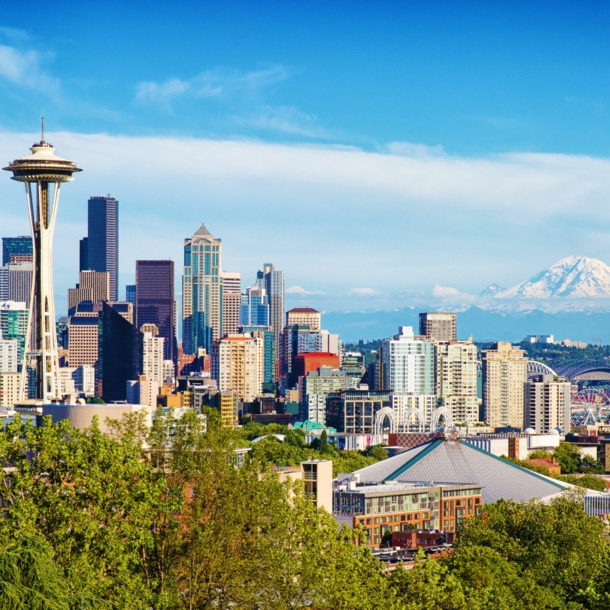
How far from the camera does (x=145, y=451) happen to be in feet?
130

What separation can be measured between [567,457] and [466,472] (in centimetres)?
5361

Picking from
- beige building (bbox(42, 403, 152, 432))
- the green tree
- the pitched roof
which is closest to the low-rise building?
the pitched roof

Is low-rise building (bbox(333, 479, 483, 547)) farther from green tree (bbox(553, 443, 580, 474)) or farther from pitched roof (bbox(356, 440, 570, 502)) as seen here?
green tree (bbox(553, 443, 580, 474))

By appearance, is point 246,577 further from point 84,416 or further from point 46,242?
point 46,242

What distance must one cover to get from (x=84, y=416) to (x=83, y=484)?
78.2 ft

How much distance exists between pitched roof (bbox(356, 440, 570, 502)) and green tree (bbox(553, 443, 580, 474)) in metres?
43.5

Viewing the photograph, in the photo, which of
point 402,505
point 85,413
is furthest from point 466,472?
point 85,413

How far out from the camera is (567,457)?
16088 centimetres

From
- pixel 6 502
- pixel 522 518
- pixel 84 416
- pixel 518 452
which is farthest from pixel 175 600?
pixel 518 452

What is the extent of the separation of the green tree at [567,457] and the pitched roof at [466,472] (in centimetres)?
4352

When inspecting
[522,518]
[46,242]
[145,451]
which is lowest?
[522,518]

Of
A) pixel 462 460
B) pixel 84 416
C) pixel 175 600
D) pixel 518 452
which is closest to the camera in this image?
pixel 175 600

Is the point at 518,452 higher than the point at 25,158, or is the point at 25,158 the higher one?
the point at 25,158

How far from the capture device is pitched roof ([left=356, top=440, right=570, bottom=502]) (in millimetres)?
106375
